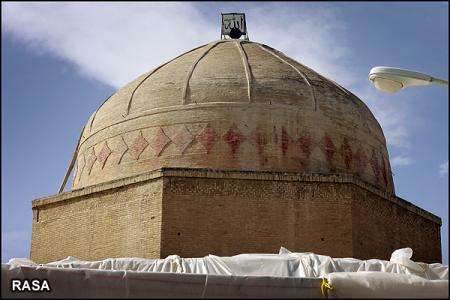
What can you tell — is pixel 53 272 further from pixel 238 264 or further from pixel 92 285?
pixel 238 264

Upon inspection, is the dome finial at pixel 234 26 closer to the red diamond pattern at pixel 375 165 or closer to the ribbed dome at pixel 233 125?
the ribbed dome at pixel 233 125

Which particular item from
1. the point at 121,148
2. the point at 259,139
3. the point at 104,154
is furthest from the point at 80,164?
the point at 259,139

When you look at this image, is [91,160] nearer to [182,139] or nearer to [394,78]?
[182,139]

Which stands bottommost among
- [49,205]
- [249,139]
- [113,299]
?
[113,299]

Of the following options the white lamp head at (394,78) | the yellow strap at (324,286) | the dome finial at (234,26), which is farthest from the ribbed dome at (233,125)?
the yellow strap at (324,286)

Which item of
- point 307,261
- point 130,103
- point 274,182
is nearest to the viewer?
point 307,261

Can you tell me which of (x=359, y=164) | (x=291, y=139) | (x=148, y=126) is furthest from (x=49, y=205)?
(x=359, y=164)

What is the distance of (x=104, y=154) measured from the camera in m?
12.5

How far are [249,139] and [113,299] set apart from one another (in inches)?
260

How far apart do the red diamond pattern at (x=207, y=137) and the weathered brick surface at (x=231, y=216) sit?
0.83 metres

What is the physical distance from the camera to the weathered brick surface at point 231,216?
35.0 feet

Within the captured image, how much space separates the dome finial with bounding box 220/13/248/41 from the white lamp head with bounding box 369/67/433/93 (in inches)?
348

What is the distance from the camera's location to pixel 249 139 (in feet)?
38.5

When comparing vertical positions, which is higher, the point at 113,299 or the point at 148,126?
the point at 148,126
